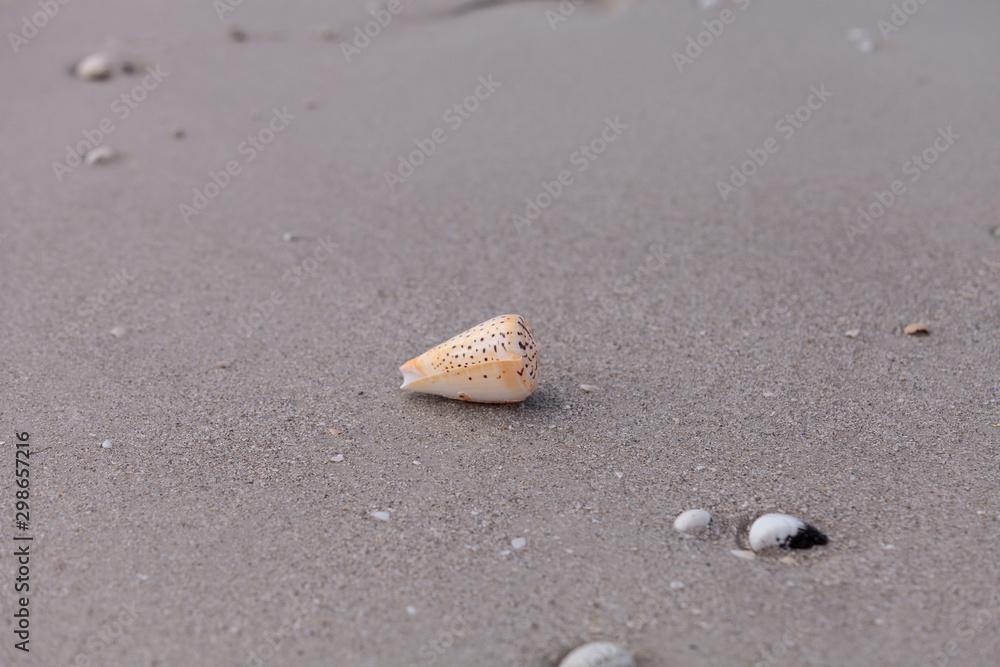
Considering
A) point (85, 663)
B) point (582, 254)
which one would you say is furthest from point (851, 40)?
point (85, 663)

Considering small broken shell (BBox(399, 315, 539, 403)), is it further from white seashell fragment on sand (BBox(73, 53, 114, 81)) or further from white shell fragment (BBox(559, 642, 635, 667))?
white seashell fragment on sand (BBox(73, 53, 114, 81))

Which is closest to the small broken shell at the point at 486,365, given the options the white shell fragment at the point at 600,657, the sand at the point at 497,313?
the sand at the point at 497,313

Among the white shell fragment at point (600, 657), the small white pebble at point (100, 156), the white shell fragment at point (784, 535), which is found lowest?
the small white pebble at point (100, 156)

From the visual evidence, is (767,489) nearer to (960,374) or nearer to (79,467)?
(960,374)

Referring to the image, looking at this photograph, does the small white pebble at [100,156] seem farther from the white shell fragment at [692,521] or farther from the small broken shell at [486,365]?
the white shell fragment at [692,521]

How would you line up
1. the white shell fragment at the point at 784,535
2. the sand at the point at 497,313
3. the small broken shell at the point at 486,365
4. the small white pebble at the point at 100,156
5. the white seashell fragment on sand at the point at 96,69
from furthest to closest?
the white seashell fragment on sand at the point at 96,69, the small white pebble at the point at 100,156, the small broken shell at the point at 486,365, the white shell fragment at the point at 784,535, the sand at the point at 497,313

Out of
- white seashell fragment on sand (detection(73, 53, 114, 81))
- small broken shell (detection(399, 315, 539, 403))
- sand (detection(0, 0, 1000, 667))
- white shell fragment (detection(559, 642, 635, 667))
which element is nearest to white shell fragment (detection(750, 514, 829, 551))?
sand (detection(0, 0, 1000, 667))
